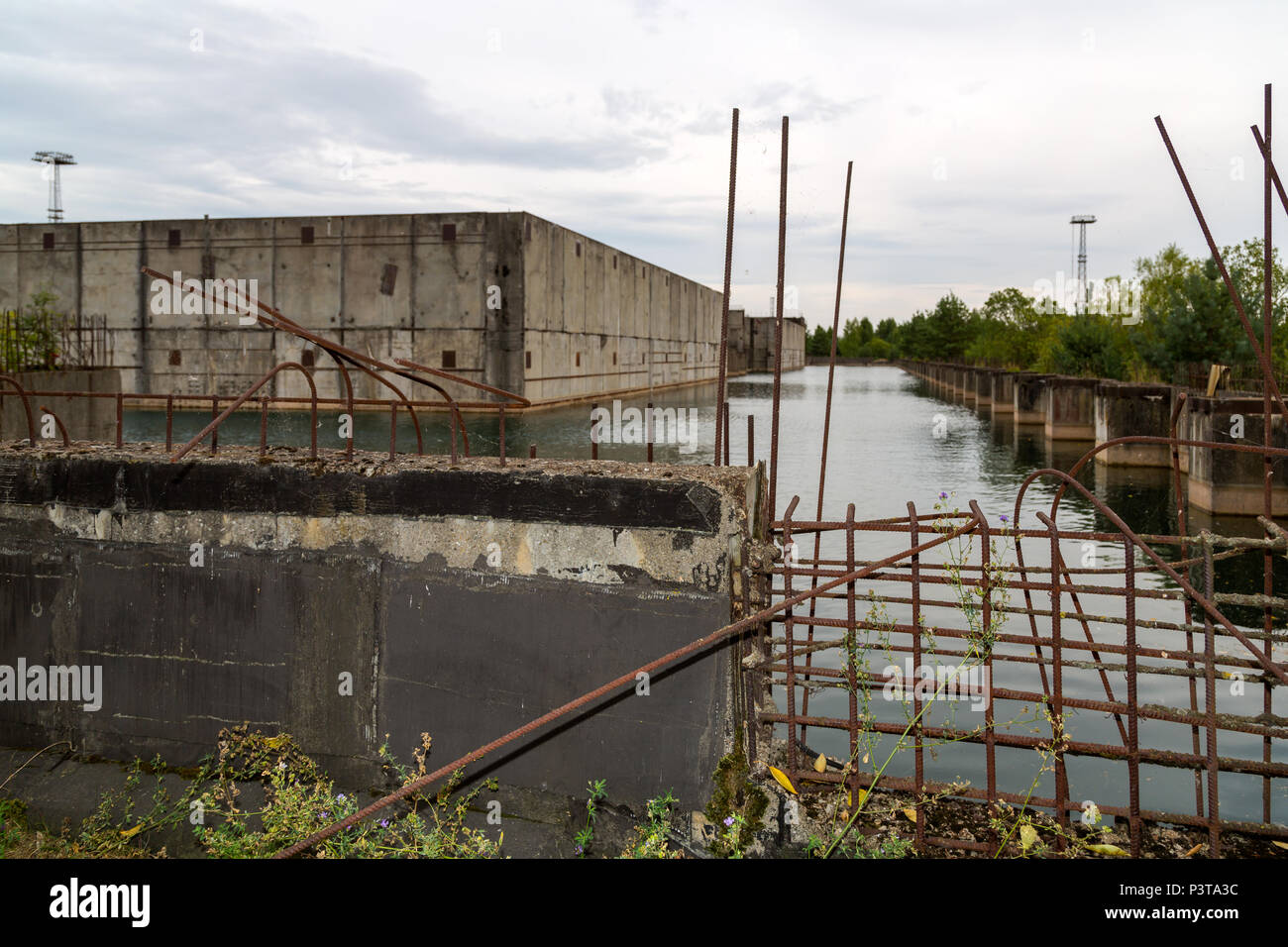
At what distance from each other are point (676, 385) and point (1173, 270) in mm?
30372

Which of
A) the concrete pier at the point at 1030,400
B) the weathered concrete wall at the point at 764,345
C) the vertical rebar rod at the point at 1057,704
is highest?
the weathered concrete wall at the point at 764,345

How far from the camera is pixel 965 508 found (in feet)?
67.4

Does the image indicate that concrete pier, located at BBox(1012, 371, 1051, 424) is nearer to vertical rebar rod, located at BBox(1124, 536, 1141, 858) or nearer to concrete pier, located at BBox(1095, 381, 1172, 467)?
concrete pier, located at BBox(1095, 381, 1172, 467)

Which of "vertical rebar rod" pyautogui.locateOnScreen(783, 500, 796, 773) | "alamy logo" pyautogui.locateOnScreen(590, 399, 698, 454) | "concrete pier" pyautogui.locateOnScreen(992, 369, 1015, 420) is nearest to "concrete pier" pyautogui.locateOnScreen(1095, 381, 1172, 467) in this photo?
"alamy logo" pyautogui.locateOnScreen(590, 399, 698, 454)

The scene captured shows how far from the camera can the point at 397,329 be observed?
31.9m

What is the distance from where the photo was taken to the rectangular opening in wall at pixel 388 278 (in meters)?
31.7

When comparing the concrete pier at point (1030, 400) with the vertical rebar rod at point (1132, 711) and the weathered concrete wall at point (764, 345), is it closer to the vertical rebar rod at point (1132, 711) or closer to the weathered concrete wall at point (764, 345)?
the vertical rebar rod at point (1132, 711)

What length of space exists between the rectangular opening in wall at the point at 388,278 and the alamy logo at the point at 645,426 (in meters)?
7.60

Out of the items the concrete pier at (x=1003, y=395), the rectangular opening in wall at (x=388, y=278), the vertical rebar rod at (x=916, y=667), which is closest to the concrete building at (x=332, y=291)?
the rectangular opening in wall at (x=388, y=278)

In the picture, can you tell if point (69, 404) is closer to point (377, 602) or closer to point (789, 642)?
point (377, 602)

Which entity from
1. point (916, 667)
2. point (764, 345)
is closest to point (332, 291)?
point (916, 667)

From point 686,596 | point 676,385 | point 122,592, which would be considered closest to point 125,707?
point 122,592

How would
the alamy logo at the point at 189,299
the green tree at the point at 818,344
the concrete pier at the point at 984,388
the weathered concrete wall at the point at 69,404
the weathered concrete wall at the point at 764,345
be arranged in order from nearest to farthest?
the weathered concrete wall at the point at 69,404 < the alamy logo at the point at 189,299 < the concrete pier at the point at 984,388 < the weathered concrete wall at the point at 764,345 < the green tree at the point at 818,344

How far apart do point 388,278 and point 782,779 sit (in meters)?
29.5
